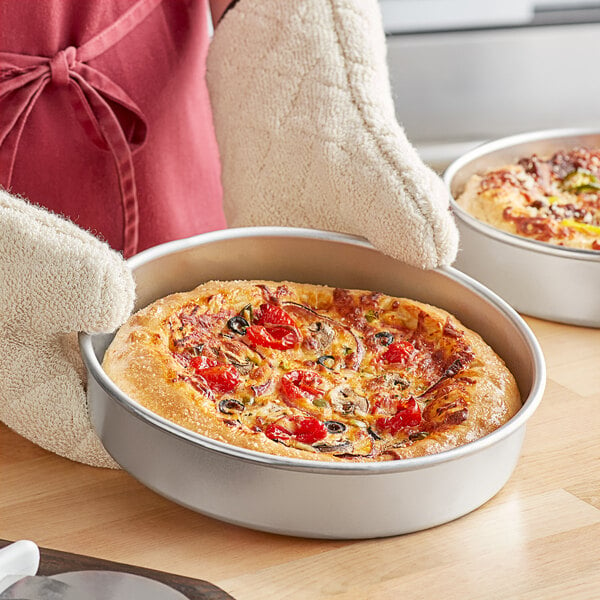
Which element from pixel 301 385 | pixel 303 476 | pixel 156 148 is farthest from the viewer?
pixel 156 148

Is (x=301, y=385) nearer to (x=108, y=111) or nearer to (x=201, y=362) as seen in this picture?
(x=201, y=362)

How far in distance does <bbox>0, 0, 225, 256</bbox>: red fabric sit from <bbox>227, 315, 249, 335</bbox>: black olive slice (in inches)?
13.1

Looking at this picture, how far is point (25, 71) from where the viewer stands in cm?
131

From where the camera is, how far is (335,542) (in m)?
0.96

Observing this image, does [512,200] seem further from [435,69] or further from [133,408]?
[133,408]

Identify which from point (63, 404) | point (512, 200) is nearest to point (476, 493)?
point (63, 404)

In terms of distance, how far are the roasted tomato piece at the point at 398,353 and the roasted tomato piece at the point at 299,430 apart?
0.18 meters

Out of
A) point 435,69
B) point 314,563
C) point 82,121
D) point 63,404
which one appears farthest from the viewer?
point 435,69

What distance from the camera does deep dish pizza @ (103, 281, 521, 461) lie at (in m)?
1.00

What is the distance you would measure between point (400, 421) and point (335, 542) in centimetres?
16

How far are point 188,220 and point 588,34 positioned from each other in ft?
4.06

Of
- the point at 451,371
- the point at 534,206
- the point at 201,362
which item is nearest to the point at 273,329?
the point at 201,362

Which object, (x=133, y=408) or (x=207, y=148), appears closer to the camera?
(x=133, y=408)

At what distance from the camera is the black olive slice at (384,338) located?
121cm
